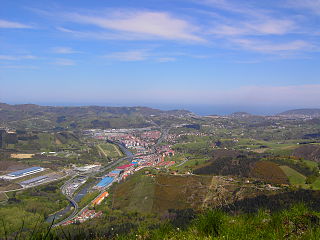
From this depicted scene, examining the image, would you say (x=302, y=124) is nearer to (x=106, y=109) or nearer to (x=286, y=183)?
(x=286, y=183)

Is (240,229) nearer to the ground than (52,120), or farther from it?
farther from it

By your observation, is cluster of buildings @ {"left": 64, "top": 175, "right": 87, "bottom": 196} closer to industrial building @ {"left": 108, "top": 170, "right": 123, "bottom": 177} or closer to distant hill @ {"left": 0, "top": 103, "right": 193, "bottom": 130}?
industrial building @ {"left": 108, "top": 170, "right": 123, "bottom": 177}

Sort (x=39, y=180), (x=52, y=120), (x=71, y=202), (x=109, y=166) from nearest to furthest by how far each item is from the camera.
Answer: (x=71, y=202) → (x=39, y=180) → (x=109, y=166) → (x=52, y=120)

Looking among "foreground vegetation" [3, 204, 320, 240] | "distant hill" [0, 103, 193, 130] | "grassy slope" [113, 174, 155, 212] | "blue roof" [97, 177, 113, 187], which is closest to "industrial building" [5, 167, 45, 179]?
"blue roof" [97, 177, 113, 187]

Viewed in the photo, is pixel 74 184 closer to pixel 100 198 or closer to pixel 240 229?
pixel 100 198

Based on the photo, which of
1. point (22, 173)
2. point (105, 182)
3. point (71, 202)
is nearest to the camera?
point (71, 202)

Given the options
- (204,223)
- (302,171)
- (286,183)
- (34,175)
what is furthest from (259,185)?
(34,175)

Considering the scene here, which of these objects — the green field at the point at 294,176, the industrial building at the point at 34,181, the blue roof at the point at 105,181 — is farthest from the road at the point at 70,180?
the green field at the point at 294,176

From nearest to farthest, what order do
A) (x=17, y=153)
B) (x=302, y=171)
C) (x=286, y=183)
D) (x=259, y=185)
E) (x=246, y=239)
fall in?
(x=246, y=239) < (x=259, y=185) < (x=286, y=183) < (x=302, y=171) < (x=17, y=153)

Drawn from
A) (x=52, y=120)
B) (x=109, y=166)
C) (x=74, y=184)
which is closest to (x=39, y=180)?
(x=74, y=184)
